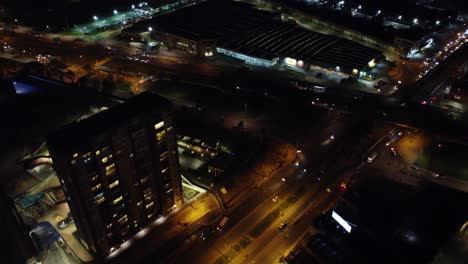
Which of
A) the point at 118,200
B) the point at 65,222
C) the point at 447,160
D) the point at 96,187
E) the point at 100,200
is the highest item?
the point at 96,187

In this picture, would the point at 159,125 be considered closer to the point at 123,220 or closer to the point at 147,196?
the point at 147,196

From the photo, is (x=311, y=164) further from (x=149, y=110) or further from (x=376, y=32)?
(x=376, y=32)

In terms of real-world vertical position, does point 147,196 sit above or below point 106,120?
below

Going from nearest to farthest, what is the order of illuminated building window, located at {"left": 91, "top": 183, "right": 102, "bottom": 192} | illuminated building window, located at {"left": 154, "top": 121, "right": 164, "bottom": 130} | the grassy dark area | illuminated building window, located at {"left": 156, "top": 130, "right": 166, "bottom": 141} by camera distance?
1. illuminated building window, located at {"left": 91, "top": 183, "right": 102, "bottom": 192}
2. illuminated building window, located at {"left": 154, "top": 121, "right": 164, "bottom": 130}
3. illuminated building window, located at {"left": 156, "top": 130, "right": 166, "bottom": 141}
4. the grassy dark area

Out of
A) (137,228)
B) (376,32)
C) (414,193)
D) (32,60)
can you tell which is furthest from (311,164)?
→ (32,60)

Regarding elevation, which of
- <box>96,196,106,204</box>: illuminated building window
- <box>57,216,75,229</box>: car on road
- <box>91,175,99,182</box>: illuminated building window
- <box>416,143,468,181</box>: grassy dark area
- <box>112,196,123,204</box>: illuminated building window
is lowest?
<box>57,216,75,229</box>: car on road

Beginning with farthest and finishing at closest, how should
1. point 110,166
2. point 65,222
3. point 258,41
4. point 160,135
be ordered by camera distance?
point 258,41 < point 65,222 < point 160,135 < point 110,166

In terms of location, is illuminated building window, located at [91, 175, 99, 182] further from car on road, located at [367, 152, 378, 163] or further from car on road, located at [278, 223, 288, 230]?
car on road, located at [367, 152, 378, 163]

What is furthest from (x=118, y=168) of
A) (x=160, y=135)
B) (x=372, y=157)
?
(x=372, y=157)

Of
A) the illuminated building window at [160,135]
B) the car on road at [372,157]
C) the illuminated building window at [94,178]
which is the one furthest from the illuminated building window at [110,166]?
the car on road at [372,157]

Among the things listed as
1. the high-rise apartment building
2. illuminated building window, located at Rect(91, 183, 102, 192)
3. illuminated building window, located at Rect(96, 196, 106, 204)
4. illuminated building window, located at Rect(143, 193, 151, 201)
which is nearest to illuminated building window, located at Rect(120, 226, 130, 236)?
the high-rise apartment building
